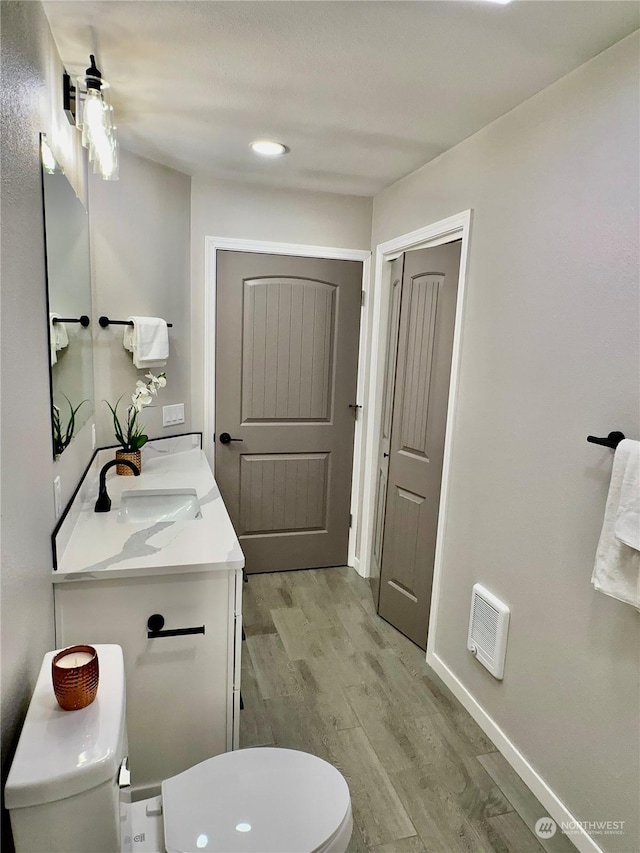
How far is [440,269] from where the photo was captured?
240cm

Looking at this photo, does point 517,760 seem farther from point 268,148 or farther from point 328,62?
point 268,148

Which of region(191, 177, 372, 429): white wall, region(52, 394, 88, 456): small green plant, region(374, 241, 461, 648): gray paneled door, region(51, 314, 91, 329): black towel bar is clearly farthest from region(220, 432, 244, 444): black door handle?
region(52, 394, 88, 456): small green plant

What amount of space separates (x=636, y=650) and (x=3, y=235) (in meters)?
1.81

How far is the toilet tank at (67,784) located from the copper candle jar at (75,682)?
2 centimetres

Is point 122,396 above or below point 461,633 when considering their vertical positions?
above

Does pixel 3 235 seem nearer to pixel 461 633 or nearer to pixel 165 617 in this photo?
pixel 165 617

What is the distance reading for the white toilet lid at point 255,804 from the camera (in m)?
1.11

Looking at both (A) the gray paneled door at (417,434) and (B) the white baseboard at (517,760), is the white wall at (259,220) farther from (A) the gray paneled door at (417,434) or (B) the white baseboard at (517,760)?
(B) the white baseboard at (517,760)

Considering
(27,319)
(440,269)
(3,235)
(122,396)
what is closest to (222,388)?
(122,396)

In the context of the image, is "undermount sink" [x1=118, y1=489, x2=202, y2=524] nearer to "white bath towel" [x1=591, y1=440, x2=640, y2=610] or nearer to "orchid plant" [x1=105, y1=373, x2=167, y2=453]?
"orchid plant" [x1=105, y1=373, x2=167, y2=453]

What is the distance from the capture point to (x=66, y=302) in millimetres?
1728

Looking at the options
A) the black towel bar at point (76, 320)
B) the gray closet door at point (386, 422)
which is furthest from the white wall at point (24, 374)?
the gray closet door at point (386, 422)

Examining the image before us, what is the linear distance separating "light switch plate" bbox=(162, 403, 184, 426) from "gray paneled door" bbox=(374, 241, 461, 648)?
118 cm

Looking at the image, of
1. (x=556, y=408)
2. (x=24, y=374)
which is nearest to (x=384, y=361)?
(x=556, y=408)
